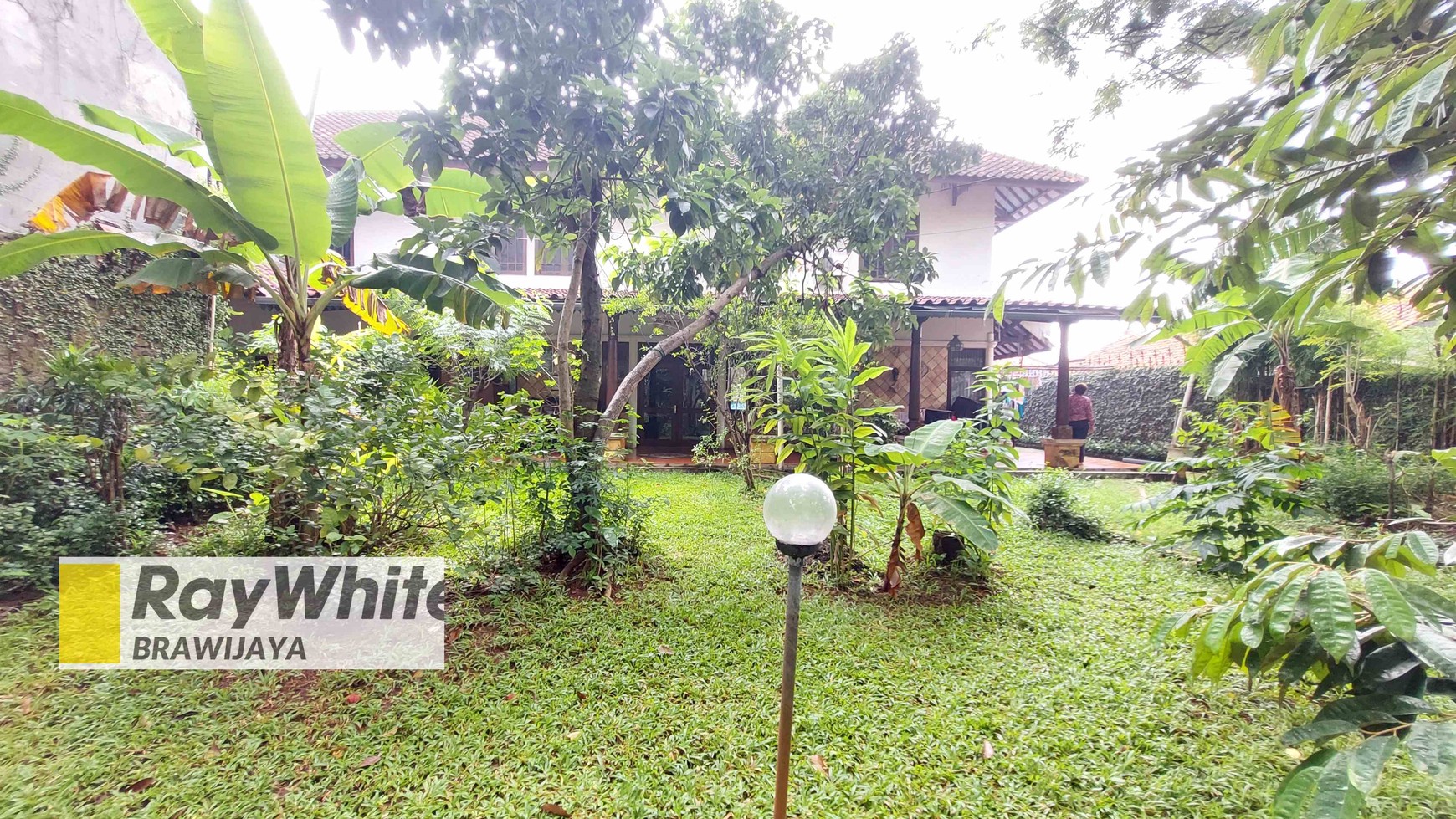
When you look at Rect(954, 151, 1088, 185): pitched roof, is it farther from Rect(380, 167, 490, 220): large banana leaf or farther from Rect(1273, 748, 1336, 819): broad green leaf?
Rect(1273, 748, 1336, 819): broad green leaf

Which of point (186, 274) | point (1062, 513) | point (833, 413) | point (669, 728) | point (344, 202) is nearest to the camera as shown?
point (669, 728)

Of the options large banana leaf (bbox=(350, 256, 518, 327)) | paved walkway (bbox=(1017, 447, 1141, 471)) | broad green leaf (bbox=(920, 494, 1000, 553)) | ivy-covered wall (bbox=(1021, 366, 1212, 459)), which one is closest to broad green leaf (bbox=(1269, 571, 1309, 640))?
broad green leaf (bbox=(920, 494, 1000, 553))

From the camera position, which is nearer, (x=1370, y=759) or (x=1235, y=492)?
(x=1370, y=759)

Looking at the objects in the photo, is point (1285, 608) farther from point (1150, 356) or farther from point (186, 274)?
point (1150, 356)

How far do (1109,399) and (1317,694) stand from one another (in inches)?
546

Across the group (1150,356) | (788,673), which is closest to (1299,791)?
(788,673)

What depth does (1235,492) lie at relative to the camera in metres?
3.37

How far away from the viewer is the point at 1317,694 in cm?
132

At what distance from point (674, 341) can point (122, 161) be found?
9.96 ft

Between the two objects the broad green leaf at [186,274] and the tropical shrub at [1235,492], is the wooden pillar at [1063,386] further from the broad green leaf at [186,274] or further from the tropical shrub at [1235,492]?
the broad green leaf at [186,274]

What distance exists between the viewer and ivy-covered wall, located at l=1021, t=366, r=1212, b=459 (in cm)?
1083

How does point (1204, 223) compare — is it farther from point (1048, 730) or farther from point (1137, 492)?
point (1137, 492)

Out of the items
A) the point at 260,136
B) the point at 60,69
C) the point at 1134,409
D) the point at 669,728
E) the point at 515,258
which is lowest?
the point at 669,728

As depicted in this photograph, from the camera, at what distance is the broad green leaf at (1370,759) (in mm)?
1007
